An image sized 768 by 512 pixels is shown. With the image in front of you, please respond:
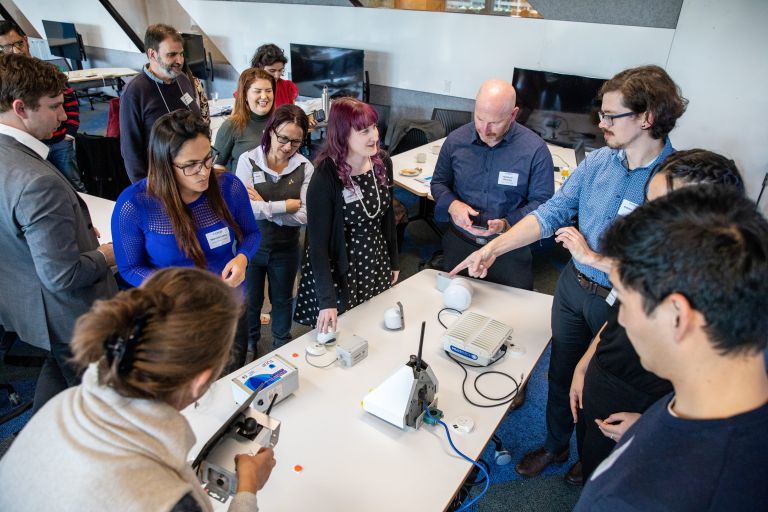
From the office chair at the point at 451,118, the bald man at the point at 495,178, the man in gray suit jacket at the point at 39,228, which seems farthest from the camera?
the office chair at the point at 451,118

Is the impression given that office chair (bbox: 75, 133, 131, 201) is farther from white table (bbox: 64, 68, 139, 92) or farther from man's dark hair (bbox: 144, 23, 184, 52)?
white table (bbox: 64, 68, 139, 92)

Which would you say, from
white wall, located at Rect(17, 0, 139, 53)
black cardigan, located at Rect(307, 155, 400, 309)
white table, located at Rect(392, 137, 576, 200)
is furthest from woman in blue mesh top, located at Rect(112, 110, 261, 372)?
white wall, located at Rect(17, 0, 139, 53)

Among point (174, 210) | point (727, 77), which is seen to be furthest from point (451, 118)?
point (174, 210)

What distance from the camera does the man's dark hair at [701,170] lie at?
122cm

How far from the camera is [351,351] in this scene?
1631 mm

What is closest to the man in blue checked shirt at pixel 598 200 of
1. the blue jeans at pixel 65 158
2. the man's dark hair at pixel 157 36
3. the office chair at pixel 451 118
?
the man's dark hair at pixel 157 36

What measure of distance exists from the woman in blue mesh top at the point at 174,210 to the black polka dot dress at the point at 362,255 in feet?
1.35

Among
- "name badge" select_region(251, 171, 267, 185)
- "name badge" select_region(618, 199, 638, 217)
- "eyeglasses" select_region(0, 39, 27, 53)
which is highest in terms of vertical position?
"eyeglasses" select_region(0, 39, 27, 53)

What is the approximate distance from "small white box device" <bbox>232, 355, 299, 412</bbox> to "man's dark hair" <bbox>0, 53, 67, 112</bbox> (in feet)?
3.78

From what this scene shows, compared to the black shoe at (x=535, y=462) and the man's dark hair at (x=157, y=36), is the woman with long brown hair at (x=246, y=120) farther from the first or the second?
the black shoe at (x=535, y=462)

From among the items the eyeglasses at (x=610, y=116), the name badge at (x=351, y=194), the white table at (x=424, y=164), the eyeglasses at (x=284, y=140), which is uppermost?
the eyeglasses at (x=610, y=116)

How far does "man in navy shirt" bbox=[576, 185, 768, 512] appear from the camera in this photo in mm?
690

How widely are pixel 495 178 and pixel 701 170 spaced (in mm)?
1151

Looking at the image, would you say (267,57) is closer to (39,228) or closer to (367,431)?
(39,228)
